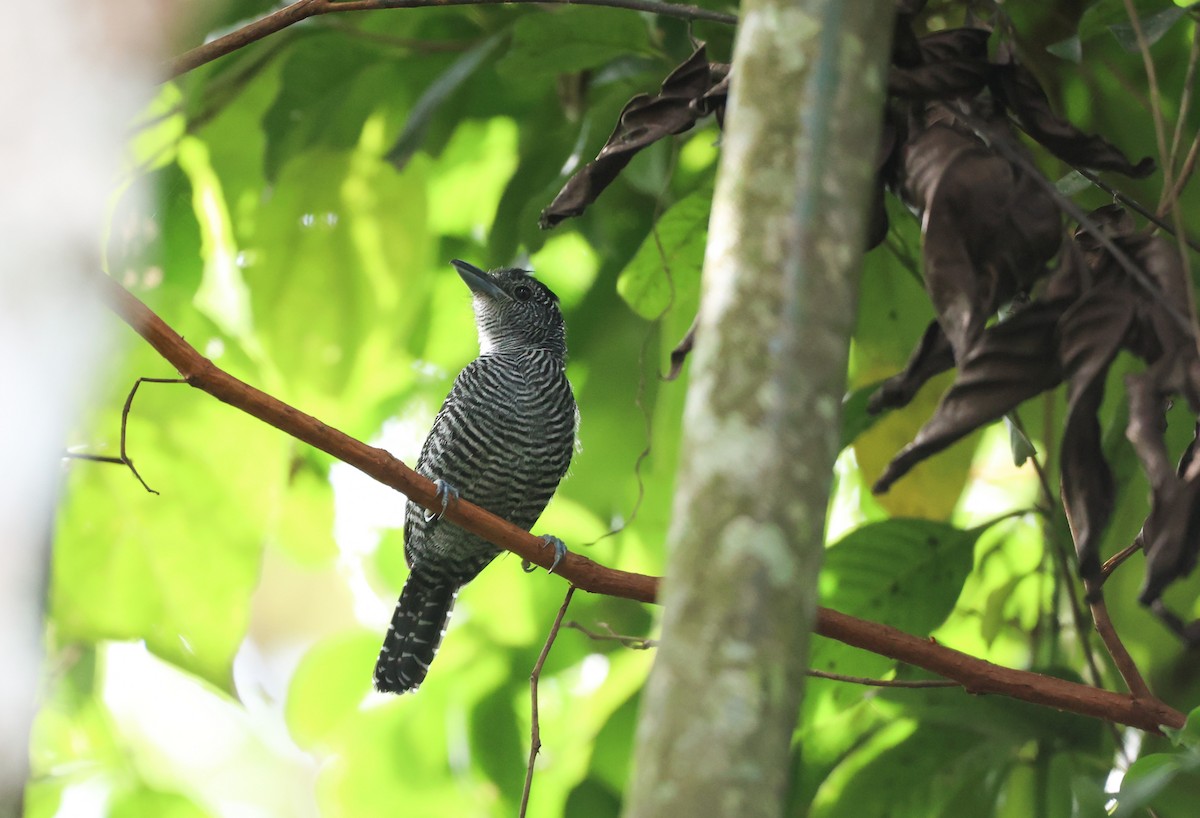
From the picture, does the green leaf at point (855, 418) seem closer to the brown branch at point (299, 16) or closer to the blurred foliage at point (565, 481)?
the blurred foliage at point (565, 481)

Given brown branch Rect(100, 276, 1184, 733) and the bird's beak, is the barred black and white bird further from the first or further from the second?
brown branch Rect(100, 276, 1184, 733)

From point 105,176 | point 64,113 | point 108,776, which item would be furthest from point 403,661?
point 64,113

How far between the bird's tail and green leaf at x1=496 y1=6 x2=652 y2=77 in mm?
1741

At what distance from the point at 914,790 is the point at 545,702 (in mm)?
1469

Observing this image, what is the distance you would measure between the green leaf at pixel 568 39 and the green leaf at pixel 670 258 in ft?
1.14

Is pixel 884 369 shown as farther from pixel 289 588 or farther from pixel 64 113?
pixel 289 588

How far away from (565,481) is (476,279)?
611 millimetres

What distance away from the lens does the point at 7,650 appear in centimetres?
128

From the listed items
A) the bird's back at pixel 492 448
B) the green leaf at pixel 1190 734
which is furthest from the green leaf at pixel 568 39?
the green leaf at pixel 1190 734

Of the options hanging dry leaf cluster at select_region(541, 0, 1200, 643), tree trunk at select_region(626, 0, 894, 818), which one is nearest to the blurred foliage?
hanging dry leaf cluster at select_region(541, 0, 1200, 643)

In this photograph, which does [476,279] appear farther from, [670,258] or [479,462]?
[670,258]

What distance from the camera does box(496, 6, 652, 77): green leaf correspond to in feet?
8.61

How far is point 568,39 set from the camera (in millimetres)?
2654

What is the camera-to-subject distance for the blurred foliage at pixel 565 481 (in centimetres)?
274
